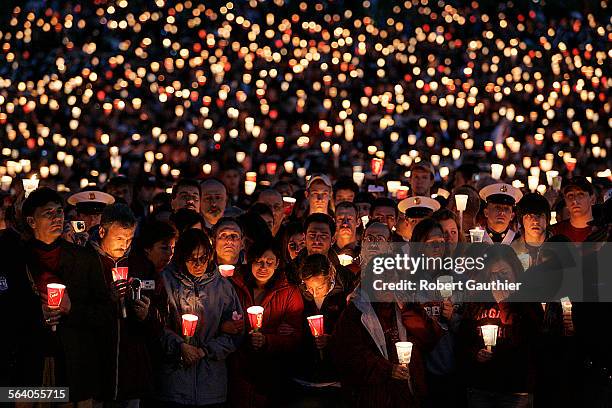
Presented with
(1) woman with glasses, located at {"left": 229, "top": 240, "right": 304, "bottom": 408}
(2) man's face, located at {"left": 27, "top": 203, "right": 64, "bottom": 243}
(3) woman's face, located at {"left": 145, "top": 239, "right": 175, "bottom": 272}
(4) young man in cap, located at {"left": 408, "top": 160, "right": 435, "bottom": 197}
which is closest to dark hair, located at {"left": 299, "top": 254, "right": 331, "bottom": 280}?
(1) woman with glasses, located at {"left": 229, "top": 240, "right": 304, "bottom": 408}

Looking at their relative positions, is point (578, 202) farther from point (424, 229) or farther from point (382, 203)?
point (382, 203)

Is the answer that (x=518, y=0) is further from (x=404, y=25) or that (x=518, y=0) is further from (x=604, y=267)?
(x=604, y=267)

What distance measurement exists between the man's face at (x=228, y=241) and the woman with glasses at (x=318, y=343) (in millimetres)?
662

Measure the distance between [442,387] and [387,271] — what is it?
812mm

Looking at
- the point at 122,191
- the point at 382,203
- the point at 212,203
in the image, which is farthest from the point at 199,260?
the point at 122,191

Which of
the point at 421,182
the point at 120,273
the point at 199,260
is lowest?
the point at 120,273

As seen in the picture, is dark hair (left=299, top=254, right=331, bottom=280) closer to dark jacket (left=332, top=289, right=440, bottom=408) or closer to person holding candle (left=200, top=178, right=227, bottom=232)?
dark jacket (left=332, top=289, right=440, bottom=408)

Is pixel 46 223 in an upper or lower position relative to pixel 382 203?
lower

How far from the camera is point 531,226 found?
8164 mm

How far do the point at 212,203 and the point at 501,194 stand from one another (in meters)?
2.31

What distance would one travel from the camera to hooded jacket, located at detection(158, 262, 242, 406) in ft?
22.6

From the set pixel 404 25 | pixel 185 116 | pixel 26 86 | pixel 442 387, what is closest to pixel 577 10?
pixel 404 25

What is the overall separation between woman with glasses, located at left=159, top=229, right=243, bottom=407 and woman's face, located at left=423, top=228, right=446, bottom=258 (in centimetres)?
135

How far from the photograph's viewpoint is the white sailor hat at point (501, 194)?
8.95m
